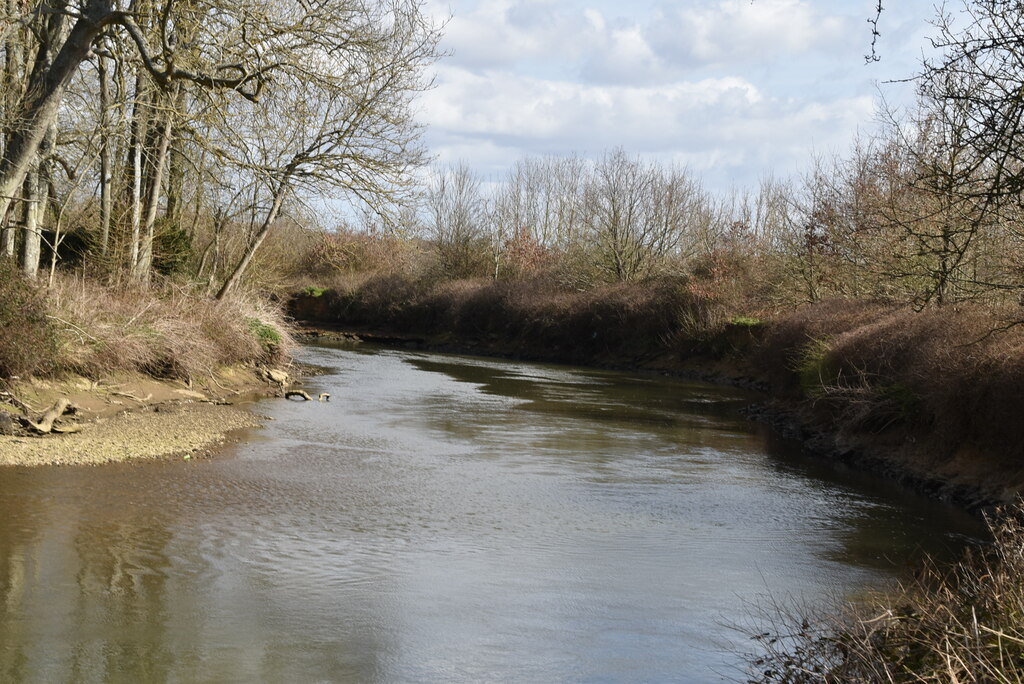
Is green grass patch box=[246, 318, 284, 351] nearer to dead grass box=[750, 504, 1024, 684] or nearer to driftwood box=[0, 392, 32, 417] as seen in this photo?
driftwood box=[0, 392, 32, 417]

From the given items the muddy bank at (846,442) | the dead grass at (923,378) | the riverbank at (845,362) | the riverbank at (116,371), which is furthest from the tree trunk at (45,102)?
the muddy bank at (846,442)

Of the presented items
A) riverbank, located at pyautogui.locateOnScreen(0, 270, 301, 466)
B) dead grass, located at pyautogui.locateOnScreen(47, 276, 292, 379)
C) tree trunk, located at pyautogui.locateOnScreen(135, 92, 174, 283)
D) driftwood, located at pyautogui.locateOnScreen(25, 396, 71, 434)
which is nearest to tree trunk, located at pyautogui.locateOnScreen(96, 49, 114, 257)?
tree trunk, located at pyautogui.locateOnScreen(135, 92, 174, 283)

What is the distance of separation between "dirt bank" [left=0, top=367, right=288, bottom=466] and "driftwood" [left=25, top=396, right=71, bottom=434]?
0.09 meters

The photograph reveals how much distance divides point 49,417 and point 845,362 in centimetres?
1430

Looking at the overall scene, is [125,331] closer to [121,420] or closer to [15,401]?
[121,420]

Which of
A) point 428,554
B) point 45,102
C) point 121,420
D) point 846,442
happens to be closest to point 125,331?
point 121,420

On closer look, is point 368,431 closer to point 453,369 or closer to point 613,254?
point 453,369

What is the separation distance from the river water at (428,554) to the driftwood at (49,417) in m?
1.74

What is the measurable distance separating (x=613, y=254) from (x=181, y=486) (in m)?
35.2

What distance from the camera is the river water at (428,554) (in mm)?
7230

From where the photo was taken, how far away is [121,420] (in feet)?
50.9

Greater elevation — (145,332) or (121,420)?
(145,332)

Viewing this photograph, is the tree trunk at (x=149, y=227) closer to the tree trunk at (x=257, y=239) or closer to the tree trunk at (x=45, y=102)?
the tree trunk at (x=257, y=239)

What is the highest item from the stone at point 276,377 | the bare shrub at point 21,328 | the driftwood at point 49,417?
the bare shrub at point 21,328
